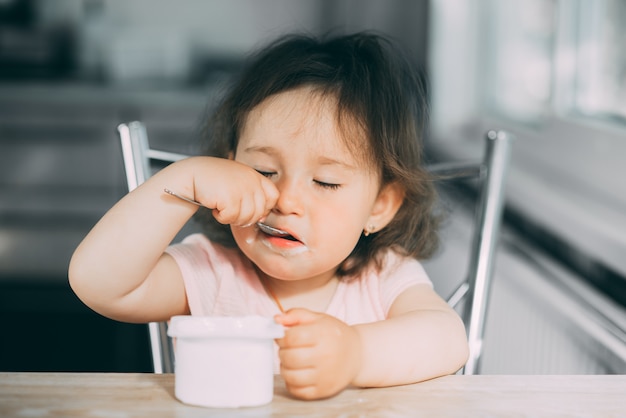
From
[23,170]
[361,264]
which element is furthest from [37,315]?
[361,264]

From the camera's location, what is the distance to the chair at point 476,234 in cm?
107

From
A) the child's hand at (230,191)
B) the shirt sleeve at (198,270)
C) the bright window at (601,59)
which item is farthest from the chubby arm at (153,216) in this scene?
the bright window at (601,59)

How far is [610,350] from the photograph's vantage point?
1.08 m

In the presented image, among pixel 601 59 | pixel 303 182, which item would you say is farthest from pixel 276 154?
pixel 601 59

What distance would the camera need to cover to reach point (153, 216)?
0.82 meters

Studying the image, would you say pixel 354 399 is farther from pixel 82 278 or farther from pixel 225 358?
pixel 82 278

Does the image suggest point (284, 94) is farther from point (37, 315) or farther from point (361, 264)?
point (37, 315)

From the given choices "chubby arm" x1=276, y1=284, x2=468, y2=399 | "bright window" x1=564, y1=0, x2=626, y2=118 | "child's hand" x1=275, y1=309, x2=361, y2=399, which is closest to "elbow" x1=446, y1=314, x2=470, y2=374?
"chubby arm" x1=276, y1=284, x2=468, y2=399

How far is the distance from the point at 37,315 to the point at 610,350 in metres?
2.28

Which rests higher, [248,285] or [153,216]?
[153,216]

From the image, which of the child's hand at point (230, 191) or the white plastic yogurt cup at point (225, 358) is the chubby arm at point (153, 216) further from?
the white plastic yogurt cup at point (225, 358)

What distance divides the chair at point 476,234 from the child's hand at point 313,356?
1.52 feet

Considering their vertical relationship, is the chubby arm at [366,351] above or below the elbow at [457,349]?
above

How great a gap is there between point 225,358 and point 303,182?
32 centimetres
